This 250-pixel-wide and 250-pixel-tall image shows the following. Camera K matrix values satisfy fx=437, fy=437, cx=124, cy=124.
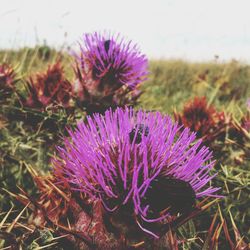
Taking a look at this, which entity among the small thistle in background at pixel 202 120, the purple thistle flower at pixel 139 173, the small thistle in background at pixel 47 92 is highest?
the purple thistle flower at pixel 139 173

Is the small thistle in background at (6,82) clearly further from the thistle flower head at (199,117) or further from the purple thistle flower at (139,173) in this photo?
the purple thistle flower at (139,173)

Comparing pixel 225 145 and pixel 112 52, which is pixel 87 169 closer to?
pixel 112 52

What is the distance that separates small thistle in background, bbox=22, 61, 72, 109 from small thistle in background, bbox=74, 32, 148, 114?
142 millimetres

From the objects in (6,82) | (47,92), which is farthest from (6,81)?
(47,92)

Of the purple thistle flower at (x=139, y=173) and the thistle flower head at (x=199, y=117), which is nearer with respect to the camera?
the purple thistle flower at (x=139, y=173)

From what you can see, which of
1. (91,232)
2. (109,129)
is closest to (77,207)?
(91,232)

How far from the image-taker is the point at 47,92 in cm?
196

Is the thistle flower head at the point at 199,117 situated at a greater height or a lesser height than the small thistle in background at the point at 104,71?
lesser

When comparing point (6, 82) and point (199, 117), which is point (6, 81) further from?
point (199, 117)

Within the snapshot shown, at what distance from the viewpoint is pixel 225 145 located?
207 centimetres

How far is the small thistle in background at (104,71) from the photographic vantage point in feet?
5.67

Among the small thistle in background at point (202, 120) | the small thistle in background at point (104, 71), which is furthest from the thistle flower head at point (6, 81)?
the small thistle in background at point (202, 120)

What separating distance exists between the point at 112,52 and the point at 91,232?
90 cm

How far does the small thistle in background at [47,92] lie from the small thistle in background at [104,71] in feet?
0.47
